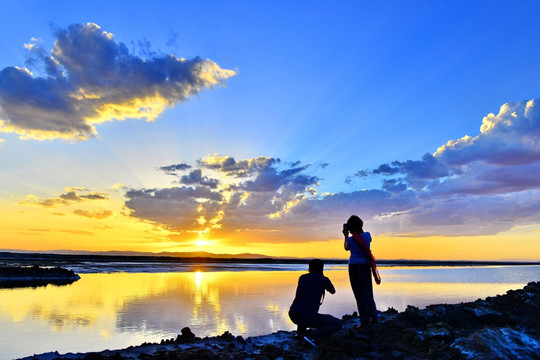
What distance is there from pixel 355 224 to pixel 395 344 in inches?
114

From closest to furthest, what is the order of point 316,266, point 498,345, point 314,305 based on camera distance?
point 498,345, point 314,305, point 316,266

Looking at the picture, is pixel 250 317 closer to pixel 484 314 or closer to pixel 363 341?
pixel 363 341

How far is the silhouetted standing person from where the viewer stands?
29.4 feet

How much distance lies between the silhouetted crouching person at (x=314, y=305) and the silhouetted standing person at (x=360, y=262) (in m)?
1.09

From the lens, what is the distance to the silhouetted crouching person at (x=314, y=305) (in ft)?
26.7

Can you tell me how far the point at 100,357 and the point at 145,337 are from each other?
3.98 meters

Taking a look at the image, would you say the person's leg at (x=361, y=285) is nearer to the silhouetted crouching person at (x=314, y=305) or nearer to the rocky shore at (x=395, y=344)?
the rocky shore at (x=395, y=344)

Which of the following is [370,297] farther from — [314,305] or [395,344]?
[314,305]

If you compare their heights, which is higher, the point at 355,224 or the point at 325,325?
the point at 355,224

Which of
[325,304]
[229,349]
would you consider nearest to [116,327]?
[229,349]

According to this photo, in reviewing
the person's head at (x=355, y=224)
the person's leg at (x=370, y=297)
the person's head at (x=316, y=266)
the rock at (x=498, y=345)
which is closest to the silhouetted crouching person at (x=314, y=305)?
the person's head at (x=316, y=266)

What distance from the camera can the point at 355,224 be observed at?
9242mm

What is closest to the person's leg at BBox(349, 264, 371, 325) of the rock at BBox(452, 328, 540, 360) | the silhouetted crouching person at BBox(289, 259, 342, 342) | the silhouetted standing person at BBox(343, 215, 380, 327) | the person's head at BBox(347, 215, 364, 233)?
the silhouetted standing person at BBox(343, 215, 380, 327)

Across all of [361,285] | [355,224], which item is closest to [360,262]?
[361,285]
